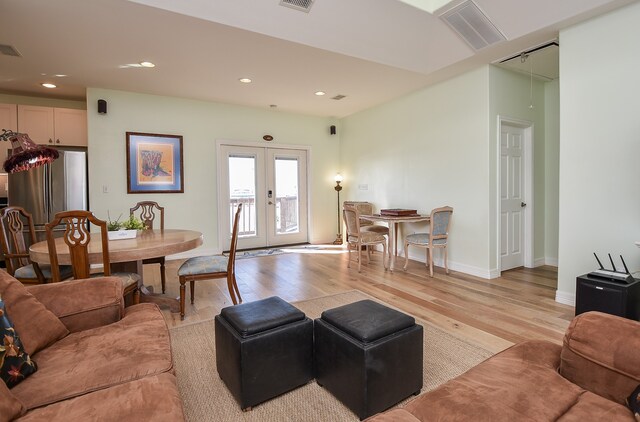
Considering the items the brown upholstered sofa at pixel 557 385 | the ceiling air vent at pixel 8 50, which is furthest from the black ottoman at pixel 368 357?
the ceiling air vent at pixel 8 50

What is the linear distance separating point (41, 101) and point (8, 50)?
6.57 feet

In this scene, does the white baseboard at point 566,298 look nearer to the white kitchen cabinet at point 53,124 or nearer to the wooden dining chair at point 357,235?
the wooden dining chair at point 357,235

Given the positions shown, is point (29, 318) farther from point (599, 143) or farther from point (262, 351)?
point (599, 143)

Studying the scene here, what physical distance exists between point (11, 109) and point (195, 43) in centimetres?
330

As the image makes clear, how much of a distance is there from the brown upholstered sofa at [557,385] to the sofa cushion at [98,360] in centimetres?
92

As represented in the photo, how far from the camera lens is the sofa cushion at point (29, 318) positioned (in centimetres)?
143

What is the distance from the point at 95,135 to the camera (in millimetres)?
4875

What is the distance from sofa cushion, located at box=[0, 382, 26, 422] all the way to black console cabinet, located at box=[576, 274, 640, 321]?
10.7 ft

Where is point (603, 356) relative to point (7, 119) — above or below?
below

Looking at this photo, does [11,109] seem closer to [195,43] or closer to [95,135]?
[95,135]

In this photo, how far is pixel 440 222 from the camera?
4.38 metres

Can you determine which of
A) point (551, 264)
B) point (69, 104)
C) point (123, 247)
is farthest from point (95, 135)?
point (551, 264)

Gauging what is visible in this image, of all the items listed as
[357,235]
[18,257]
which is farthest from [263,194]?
[18,257]

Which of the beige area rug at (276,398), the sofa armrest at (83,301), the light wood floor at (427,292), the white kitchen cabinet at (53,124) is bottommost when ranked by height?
the beige area rug at (276,398)
